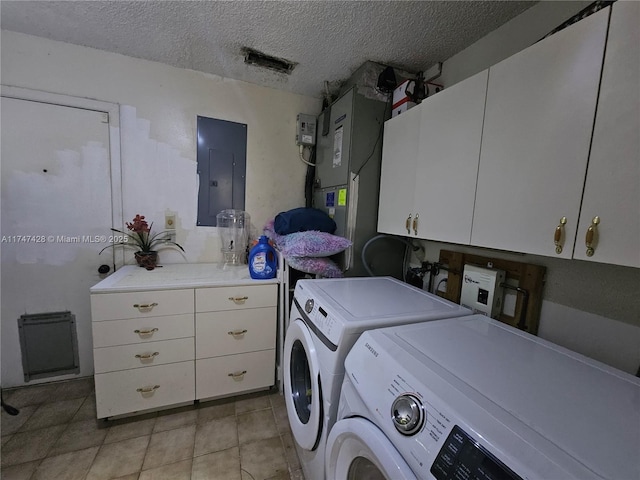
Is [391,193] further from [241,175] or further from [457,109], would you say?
[241,175]

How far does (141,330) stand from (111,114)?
1.48 meters

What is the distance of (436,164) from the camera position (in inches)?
48.5

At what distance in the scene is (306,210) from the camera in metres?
1.85

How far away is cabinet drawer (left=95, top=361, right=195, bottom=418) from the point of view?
1.44 metres

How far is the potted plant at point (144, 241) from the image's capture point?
5.87ft

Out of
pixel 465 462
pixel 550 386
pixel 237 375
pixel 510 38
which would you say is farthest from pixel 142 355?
pixel 510 38

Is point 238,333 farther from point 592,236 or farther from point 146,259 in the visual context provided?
point 592,236

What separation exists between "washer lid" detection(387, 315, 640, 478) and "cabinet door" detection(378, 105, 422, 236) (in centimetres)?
70

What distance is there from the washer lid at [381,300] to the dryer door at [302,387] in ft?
0.70

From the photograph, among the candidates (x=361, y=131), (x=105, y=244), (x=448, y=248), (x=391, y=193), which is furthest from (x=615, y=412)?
(x=105, y=244)

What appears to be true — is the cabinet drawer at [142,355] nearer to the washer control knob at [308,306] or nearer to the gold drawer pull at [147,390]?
the gold drawer pull at [147,390]

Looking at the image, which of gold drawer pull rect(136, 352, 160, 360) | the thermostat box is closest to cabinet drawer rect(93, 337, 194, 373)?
gold drawer pull rect(136, 352, 160, 360)

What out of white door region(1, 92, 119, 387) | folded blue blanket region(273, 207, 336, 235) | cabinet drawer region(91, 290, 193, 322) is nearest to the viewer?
cabinet drawer region(91, 290, 193, 322)

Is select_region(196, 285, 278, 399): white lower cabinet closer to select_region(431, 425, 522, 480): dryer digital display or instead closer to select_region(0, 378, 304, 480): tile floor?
select_region(0, 378, 304, 480): tile floor
